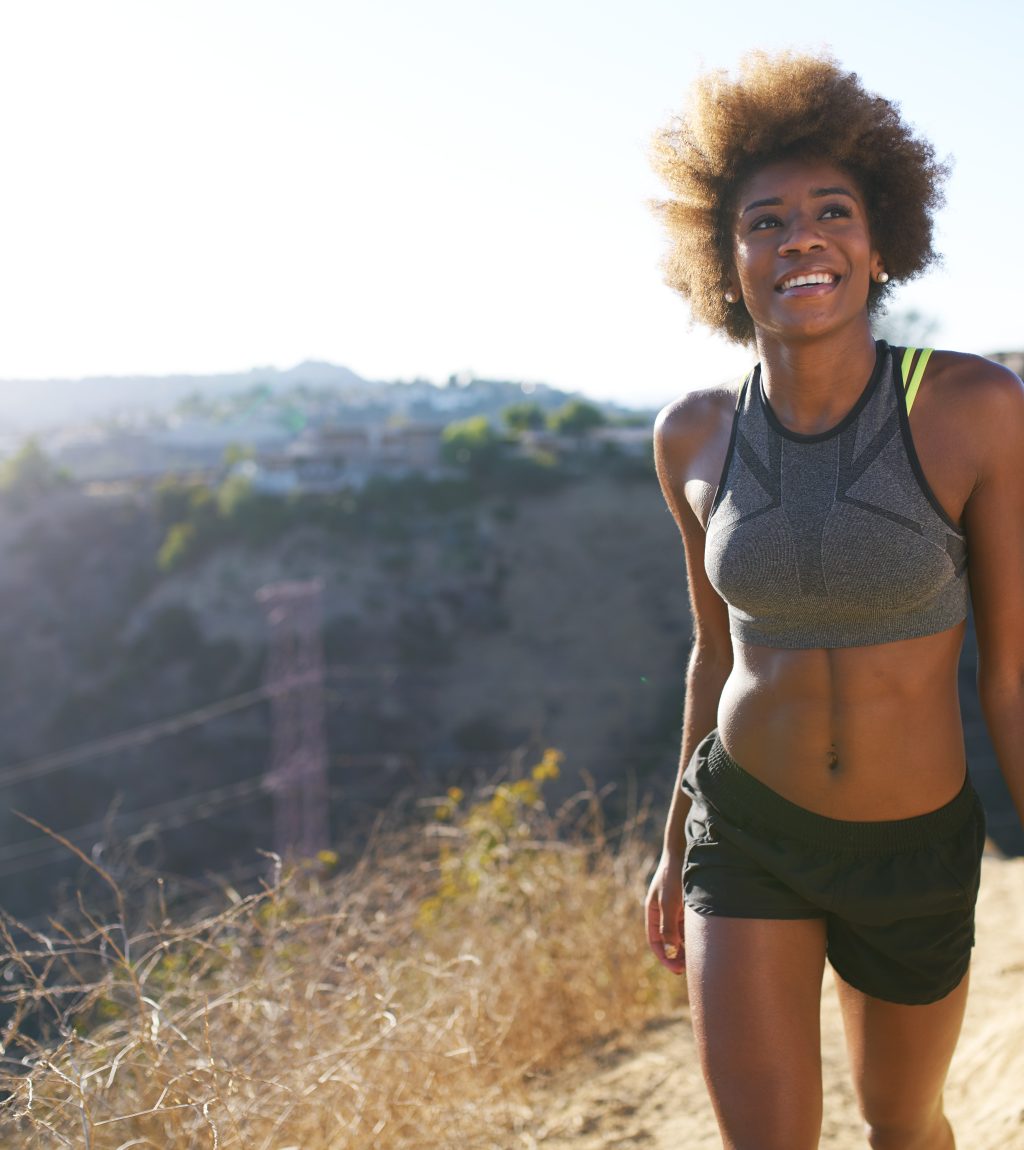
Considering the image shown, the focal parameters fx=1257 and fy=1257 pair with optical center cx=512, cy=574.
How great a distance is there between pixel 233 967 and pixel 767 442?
2.19m

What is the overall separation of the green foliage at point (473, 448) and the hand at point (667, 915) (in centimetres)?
3952

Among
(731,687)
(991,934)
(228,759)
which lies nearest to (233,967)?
(731,687)

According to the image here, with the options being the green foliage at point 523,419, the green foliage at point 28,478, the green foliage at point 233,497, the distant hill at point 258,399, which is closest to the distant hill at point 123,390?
the distant hill at point 258,399

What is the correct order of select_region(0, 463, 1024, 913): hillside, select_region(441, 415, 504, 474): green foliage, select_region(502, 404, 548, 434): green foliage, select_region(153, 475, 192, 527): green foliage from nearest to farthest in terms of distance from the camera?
select_region(0, 463, 1024, 913): hillside
select_region(153, 475, 192, 527): green foliage
select_region(441, 415, 504, 474): green foliage
select_region(502, 404, 548, 434): green foliage

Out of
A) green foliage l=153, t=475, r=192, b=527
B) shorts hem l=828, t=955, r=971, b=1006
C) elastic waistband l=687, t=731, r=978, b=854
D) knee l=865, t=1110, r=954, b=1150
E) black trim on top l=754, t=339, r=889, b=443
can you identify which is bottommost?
green foliage l=153, t=475, r=192, b=527

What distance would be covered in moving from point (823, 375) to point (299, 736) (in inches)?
1112

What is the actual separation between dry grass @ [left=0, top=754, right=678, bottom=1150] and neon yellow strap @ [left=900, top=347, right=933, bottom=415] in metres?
1.50

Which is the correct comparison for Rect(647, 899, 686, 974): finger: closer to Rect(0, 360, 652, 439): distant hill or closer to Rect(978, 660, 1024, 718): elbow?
Rect(978, 660, 1024, 718): elbow

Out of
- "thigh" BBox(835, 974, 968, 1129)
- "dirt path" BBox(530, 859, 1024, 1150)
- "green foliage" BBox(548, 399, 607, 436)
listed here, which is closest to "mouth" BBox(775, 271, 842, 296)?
"thigh" BBox(835, 974, 968, 1129)

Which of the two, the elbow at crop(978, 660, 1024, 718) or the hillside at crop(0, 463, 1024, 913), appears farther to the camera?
the hillside at crop(0, 463, 1024, 913)

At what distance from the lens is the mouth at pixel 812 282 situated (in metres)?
1.80

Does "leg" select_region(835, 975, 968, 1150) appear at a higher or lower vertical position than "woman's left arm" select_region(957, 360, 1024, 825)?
lower

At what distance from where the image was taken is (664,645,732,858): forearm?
2113mm

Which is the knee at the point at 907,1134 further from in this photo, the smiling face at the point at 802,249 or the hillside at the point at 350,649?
the hillside at the point at 350,649
